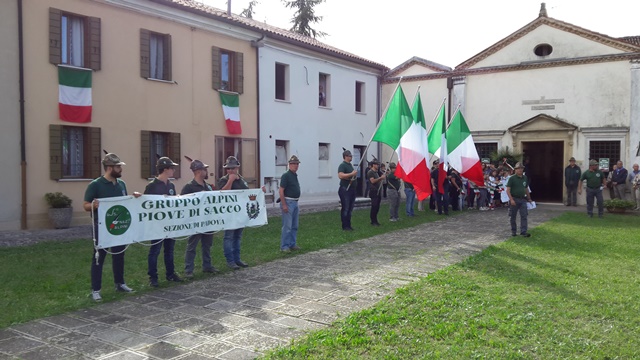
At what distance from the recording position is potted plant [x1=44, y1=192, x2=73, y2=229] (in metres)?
13.5

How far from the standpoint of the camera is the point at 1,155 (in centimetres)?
1291

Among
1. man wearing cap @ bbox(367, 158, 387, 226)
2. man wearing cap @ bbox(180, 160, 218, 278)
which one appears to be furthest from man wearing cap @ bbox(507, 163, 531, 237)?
man wearing cap @ bbox(180, 160, 218, 278)

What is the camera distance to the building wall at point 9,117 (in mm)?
12898

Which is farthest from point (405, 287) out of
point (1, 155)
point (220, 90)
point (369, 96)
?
point (369, 96)

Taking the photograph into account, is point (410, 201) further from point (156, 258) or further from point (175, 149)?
point (156, 258)

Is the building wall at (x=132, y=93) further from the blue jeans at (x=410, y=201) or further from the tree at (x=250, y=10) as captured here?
the tree at (x=250, y=10)

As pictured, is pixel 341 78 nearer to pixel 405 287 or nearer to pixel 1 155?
pixel 1 155

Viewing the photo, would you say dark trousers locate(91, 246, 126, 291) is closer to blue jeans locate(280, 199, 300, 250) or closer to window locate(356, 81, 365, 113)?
blue jeans locate(280, 199, 300, 250)

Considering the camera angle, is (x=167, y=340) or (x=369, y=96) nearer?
(x=167, y=340)

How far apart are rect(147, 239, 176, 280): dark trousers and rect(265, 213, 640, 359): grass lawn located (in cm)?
311

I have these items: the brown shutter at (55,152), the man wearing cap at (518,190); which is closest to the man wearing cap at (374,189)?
the man wearing cap at (518,190)

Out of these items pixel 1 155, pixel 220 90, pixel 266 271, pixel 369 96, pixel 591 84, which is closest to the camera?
pixel 266 271

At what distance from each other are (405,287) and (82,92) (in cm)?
1150

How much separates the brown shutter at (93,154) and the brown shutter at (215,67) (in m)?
4.91
